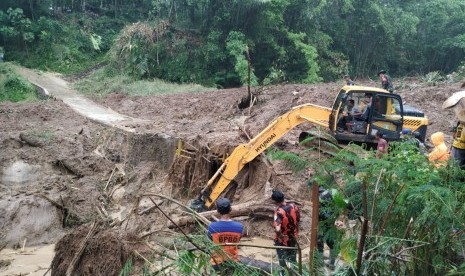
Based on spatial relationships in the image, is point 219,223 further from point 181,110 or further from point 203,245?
point 181,110

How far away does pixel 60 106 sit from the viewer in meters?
18.1

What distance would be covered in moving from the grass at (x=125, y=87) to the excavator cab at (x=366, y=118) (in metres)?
12.2

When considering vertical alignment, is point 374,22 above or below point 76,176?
above

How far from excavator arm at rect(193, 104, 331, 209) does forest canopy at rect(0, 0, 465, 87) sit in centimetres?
1506

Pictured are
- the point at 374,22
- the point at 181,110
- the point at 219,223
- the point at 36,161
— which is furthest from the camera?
the point at 374,22

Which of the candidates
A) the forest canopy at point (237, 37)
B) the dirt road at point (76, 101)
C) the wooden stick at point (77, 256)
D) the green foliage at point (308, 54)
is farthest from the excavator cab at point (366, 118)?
the green foliage at point (308, 54)

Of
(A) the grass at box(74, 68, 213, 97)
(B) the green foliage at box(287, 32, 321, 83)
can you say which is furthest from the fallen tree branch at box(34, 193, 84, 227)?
(B) the green foliage at box(287, 32, 321, 83)

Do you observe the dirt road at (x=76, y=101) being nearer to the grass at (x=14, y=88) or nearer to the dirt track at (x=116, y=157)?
the dirt track at (x=116, y=157)

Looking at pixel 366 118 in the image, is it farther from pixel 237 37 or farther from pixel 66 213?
pixel 237 37

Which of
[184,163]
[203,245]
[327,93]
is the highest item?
[203,245]

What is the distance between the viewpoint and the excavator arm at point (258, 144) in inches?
405

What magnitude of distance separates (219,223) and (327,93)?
1298cm

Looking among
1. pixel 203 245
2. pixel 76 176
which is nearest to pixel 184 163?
pixel 76 176

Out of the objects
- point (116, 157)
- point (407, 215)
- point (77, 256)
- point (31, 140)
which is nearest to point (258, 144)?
point (116, 157)
